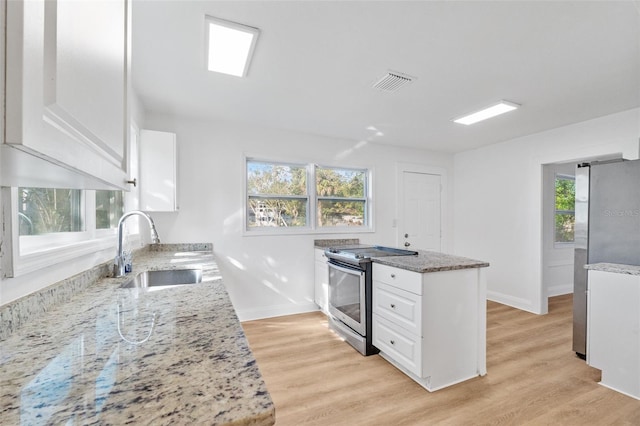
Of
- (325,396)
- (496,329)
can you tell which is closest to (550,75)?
(496,329)

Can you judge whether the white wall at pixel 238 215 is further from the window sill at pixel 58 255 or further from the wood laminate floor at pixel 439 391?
the window sill at pixel 58 255

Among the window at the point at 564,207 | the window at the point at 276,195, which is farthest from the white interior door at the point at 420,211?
the window at the point at 564,207

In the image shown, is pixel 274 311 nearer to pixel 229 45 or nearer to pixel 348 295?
pixel 348 295

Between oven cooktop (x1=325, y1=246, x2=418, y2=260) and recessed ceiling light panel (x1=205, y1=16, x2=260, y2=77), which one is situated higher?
recessed ceiling light panel (x1=205, y1=16, x2=260, y2=77)

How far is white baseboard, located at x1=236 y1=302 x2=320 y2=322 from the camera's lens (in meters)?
3.32

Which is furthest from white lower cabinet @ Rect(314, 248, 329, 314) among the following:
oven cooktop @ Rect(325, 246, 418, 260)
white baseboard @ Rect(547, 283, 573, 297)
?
white baseboard @ Rect(547, 283, 573, 297)

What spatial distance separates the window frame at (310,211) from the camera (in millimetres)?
3389

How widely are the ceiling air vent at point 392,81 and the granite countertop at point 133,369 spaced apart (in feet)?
6.76

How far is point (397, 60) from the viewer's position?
77.9 inches

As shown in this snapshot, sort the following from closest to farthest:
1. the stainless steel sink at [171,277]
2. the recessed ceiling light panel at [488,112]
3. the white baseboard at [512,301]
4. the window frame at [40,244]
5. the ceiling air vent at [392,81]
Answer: the window frame at [40,244] → the stainless steel sink at [171,277] → the ceiling air vent at [392,81] → the recessed ceiling light panel at [488,112] → the white baseboard at [512,301]

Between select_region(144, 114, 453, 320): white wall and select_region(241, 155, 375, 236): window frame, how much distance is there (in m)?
0.05

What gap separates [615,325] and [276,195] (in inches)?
131

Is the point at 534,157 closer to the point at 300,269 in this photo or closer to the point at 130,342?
the point at 300,269

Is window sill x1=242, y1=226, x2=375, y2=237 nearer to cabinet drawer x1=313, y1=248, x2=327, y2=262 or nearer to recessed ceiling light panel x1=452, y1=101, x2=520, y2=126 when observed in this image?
cabinet drawer x1=313, y1=248, x2=327, y2=262
